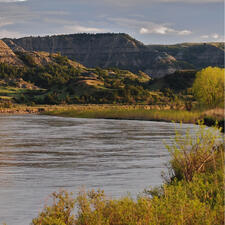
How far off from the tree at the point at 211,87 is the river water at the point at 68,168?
3399cm

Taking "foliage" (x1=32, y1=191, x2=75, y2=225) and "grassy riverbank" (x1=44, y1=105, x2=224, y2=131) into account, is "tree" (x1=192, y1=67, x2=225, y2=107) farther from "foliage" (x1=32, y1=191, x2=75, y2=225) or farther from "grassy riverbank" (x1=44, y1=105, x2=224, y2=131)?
"foliage" (x1=32, y1=191, x2=75, y2=225)

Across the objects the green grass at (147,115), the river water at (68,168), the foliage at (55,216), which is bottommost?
the green grass at (147,115)

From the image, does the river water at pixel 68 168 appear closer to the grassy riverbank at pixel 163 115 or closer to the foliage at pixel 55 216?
the foliage at pixel 55 216

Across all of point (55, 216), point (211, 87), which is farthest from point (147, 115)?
point (55, 216)

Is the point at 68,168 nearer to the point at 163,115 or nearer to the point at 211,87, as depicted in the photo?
the point at 211,87

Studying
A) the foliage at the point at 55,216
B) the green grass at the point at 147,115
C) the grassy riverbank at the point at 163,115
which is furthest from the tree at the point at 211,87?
the foliage at the point at 55,216

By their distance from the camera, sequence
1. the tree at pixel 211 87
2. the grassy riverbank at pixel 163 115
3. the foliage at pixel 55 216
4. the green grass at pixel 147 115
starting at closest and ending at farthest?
the foliage at pixel 55 216 < the grassy riverbank at pixel 163 115 < the green grass at pixel 147 115 < the tree at pixel 211 87

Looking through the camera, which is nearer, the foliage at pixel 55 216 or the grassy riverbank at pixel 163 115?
the foliage at pixel 55 216

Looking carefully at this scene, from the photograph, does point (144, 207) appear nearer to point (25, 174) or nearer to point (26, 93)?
point (25, 174)

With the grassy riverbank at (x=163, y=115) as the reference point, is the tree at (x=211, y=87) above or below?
above

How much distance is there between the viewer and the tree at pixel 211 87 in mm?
76312

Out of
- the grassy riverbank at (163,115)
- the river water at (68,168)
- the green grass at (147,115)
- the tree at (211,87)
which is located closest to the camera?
the river water at (68,168)

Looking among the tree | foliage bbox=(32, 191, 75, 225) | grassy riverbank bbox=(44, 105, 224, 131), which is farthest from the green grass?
foliage bbox=(32, 191, 75, 225)

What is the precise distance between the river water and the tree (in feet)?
112
